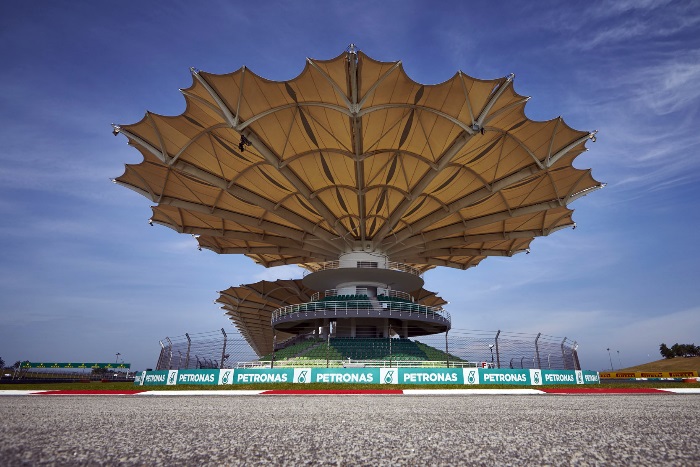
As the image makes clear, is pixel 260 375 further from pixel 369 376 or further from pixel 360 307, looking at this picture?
pixel 360 307

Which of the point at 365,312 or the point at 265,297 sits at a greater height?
the point at 265,297

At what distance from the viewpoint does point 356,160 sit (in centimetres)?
2497

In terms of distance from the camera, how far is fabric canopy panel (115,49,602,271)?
67.2 feet

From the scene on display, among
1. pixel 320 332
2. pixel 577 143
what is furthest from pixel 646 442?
pixel 320 332

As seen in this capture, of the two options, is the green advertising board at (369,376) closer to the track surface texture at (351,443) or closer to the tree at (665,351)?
the track surface texture at (351,443)

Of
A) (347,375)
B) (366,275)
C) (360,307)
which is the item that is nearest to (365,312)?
(360,307)

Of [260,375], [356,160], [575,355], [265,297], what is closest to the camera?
[260,375]

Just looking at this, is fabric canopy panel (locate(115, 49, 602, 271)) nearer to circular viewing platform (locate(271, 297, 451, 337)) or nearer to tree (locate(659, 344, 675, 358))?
circular viewing platform (locate(271, 297, 451, 337))

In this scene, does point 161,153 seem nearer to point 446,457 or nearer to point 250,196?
point 250,196

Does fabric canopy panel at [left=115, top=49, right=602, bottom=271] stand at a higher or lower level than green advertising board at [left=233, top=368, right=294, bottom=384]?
higher

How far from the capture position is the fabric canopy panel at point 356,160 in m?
20.5

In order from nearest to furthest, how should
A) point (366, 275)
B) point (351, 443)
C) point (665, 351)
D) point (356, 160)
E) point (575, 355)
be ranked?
point (351, 443) < point (356, 160) < point (575, 355) < point (366, 275) < point (665, 351)

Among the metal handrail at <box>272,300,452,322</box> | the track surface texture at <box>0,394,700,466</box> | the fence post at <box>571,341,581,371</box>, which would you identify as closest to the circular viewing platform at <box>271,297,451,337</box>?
the metal handrail at <box>272,300,452,322</box>

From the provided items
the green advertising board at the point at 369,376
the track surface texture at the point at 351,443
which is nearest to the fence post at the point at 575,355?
the green advertising board at the point at 369,376
